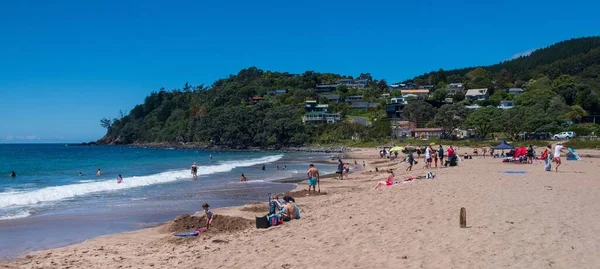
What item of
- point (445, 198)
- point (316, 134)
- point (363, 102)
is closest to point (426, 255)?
point (445, 198)

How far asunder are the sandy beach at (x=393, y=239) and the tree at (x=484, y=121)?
6642 centimetres

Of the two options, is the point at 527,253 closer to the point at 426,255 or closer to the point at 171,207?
the point at 426,255

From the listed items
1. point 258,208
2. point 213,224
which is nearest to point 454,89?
point 258,208

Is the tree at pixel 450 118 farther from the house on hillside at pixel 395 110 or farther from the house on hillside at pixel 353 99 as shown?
the house on hillside at pixel 353 99

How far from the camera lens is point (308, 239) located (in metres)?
9.90

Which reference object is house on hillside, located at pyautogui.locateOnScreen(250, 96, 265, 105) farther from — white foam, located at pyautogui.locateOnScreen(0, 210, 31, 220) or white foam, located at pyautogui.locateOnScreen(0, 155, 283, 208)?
white foam, located at pyautogui.locateOnScreen(0, 210, 31, 220)

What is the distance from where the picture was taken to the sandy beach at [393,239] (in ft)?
25.4

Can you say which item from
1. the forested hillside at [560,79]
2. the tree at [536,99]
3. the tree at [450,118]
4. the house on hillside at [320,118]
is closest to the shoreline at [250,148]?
the house on hillside at [320,118]

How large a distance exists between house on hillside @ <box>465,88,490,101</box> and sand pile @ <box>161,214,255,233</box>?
12368cm

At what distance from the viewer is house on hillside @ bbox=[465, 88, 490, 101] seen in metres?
126

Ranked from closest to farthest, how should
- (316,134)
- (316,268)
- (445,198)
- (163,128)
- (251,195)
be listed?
(316,268)
(445,198)
(251,195)
(316,134)
(163,128)

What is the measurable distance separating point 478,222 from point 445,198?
3.87m

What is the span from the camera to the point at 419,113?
338ft

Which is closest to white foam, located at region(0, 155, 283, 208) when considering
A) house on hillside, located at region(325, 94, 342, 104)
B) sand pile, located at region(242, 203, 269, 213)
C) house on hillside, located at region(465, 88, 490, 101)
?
sand pile, located at region(242, 203, 269, 213)
